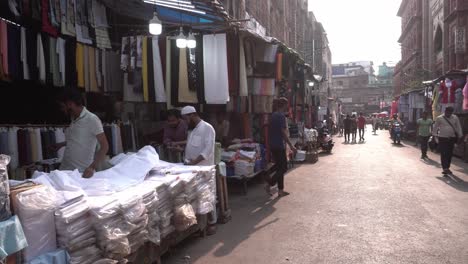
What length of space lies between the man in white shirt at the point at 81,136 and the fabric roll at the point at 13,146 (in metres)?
1.41

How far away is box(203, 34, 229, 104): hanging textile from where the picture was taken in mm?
8508

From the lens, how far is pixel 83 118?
5.06 m

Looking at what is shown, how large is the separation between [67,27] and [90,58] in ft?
2.54

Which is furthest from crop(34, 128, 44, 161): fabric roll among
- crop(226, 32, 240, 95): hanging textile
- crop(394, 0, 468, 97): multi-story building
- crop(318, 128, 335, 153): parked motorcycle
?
crop(394, 0, 468, 97): multi-story building

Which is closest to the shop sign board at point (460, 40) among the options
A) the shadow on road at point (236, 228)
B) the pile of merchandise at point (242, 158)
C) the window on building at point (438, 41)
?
the window on building at point (438, 41)

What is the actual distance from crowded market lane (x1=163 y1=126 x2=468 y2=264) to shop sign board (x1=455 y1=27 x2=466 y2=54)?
19.8m

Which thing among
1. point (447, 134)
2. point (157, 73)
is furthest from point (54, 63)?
point (447, 134)

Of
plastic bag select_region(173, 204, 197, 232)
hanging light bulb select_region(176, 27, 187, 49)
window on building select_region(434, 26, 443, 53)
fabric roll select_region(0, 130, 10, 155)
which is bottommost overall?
plastic bag select_region(173, 204, 197, 232)

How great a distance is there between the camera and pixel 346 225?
21.2 ft

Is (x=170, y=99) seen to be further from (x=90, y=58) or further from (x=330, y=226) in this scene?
(x=330, y=226)

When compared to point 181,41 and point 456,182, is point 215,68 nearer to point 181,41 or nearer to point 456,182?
point 181,41

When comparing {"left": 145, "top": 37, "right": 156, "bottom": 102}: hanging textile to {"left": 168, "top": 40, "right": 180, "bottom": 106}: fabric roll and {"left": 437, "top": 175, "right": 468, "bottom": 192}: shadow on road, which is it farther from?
{"left": 437, "top": 175, "right": 468, "bottom": 192}: shadow on road

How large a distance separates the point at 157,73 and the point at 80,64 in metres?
1.44

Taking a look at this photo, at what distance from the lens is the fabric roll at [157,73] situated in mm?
8320
